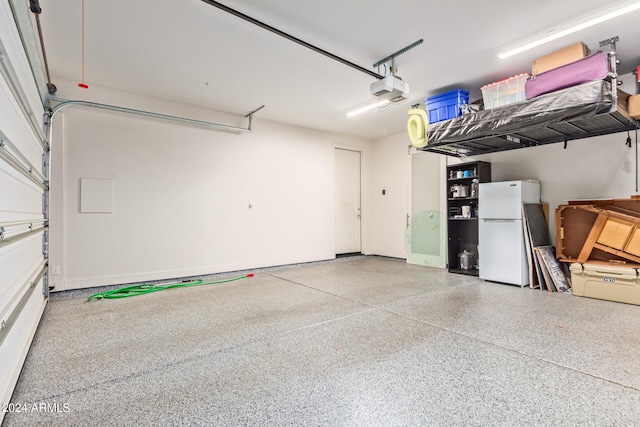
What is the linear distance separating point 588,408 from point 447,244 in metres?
4.19

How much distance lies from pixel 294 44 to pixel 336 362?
3.27 metres

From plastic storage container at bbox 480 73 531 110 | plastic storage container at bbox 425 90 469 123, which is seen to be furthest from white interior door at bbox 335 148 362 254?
plastic storage container at bbox 480 73 531 110

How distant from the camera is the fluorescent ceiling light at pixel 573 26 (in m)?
2.70

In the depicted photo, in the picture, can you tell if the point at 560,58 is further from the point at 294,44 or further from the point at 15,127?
the point at 15,127

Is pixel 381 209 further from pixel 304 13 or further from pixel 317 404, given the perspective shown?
pixel 317 404

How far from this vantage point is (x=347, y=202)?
7.34 m

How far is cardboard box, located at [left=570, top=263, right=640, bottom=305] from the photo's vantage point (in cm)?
338

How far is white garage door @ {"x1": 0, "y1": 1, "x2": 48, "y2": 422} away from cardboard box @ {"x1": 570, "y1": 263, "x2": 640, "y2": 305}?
5.48 m

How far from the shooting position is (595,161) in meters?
4.18

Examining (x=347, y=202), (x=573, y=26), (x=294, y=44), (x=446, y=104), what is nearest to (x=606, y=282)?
(x=573, y=26)

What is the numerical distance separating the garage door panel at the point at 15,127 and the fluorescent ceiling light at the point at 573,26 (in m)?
4.55

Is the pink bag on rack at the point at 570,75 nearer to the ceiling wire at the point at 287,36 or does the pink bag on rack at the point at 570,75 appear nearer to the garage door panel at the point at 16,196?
the ceiling wire at the point at 287,36

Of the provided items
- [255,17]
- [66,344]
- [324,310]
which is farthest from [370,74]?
[66,344]

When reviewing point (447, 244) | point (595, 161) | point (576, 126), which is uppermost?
point (576, 126)
